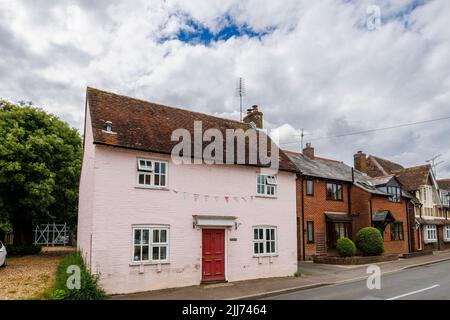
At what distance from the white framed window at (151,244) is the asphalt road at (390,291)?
442cm

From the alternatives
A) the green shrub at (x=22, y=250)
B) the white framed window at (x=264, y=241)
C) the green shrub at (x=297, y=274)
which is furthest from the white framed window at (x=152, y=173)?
the green shrub at (x=22, y=250)

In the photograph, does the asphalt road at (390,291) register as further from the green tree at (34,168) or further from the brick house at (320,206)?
the green tree at (34,168)

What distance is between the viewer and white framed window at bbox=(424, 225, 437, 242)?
3685 centimetres

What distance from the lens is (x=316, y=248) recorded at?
2595cm

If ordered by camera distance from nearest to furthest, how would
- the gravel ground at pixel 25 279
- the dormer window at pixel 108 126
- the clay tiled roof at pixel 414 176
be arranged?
1. the gravel ground at pixel 25 279
2. the dormer window at pixel 108 126
3. the clay tiled roof at pixel 414 176

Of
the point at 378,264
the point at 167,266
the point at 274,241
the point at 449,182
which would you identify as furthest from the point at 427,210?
the point at 167,266

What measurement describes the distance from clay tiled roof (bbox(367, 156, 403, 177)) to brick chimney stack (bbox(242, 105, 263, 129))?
66.2ft

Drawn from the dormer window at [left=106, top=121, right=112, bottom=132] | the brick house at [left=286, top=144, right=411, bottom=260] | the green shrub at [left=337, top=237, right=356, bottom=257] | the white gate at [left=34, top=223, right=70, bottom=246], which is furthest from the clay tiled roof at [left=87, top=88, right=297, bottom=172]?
the white gate at [left=34, top=223, right=70, bottom=246]

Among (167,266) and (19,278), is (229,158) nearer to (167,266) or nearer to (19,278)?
(167,266)

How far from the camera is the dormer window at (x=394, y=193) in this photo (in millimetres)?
30969

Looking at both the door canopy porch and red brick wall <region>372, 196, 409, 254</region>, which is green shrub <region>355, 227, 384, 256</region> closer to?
red brick wall <region>372, 196, 409, 254</region>

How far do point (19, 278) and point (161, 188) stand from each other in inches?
255

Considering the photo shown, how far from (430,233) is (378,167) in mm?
8196

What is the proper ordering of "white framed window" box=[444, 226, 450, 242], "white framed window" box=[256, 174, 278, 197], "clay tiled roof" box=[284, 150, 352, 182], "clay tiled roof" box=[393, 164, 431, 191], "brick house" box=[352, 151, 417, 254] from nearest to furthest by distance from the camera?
"white framed window" box=[256, 174, 278, 197], "clay tiled roof" box=[284, 150, 352, 182], "brick house" box=[352, 151, 417, 254], "clay tiled roof" box=[393, 164, 431, 191], "white framed window" box=[444, 226, 450, 242]
